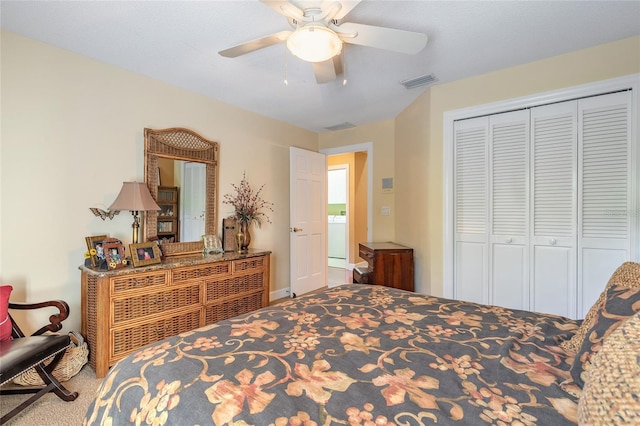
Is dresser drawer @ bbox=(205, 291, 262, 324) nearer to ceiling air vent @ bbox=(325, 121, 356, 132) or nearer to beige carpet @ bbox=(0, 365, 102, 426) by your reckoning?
beige carpet @ bbox=(0, 365, 102, 426)

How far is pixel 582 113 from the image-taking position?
94.8 inches

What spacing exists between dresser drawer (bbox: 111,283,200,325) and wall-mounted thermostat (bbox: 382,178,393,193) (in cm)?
276

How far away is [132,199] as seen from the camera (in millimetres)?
2422

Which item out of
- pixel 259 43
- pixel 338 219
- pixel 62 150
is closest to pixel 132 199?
pixel 62 150

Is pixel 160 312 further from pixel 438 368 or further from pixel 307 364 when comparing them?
pixel 438 368

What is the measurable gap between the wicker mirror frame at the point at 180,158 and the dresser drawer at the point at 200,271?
1.53 feet

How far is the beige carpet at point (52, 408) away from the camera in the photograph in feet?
5.53

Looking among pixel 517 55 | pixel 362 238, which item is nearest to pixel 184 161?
pixel 517 55

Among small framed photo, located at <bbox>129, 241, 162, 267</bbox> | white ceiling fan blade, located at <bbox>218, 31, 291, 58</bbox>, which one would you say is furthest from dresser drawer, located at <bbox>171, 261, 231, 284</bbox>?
white ceiling fan blade, located at <bbox>218, 31, 291, 58</bbox>

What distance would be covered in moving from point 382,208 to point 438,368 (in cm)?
338

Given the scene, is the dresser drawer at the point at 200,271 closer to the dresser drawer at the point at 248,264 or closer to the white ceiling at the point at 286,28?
the dresser drawer at the point at 248,264

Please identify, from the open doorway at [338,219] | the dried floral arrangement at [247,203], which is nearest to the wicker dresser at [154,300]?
the dried floral arrangement at [247,203]

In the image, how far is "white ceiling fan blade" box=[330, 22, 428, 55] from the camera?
159cm

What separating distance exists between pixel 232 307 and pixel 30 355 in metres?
1.51
